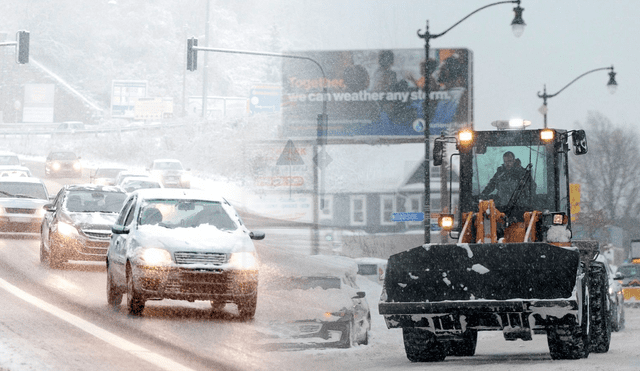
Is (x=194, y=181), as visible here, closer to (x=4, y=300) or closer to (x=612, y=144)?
(x=612, y=144)

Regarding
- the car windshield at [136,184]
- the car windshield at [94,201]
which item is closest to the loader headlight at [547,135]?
the car windshield at [94,201]

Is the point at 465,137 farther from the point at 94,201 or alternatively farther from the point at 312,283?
the point at 94,201

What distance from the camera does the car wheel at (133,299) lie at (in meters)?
13.5

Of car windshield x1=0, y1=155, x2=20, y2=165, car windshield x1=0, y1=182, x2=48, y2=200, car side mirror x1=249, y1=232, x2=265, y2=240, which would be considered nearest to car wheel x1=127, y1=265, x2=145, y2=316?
car side mirror x1=249, y1=232, x2=265, y2=240

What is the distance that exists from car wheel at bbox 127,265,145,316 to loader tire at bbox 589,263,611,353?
560 cm

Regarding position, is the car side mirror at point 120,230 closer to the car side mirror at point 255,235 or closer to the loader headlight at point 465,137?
the car side mirror at point 255,235

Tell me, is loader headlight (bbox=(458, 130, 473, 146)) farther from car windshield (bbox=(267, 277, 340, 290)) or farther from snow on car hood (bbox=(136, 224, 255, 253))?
car windshield (bbox=(267, 277, 340, 290))

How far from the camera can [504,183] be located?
43.1 ft

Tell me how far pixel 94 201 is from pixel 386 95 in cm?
3915

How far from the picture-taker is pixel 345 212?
76562mm

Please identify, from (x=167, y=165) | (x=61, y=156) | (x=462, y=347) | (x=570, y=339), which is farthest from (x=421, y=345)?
(x=61, y=156)

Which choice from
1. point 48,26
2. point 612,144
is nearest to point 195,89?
point 48,26

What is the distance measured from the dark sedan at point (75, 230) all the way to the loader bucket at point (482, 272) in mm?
9456

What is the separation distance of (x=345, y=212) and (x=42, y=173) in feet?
70.9
